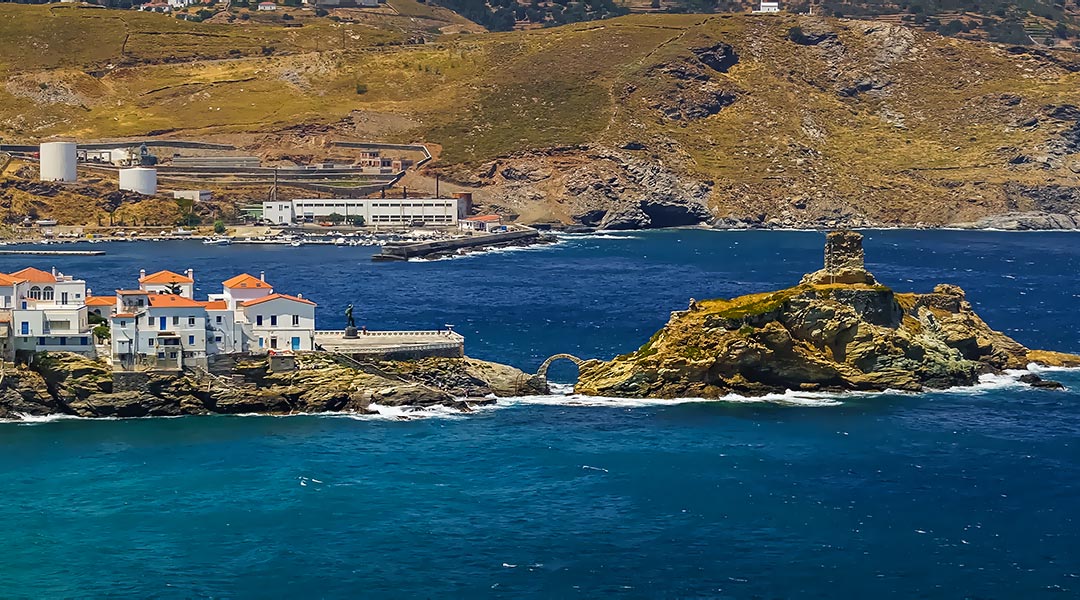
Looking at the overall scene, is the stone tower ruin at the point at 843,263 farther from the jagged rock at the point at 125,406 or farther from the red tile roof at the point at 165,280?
the jagged rock at the point at 125,406

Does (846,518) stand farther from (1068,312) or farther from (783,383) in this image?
(1068,312)

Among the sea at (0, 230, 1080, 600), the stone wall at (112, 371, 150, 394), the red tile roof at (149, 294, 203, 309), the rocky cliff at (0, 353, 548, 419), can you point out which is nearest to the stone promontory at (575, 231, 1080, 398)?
the sea at (0, 230, 1080, 600)

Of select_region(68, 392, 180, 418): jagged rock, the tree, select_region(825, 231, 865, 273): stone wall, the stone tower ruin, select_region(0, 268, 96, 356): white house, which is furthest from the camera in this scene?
select_region(825, 231, 865, 273): stone wall

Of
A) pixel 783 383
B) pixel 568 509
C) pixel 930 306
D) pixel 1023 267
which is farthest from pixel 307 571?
pixel 1023 267

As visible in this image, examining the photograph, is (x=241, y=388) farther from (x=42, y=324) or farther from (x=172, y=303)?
(x=42, y=324)

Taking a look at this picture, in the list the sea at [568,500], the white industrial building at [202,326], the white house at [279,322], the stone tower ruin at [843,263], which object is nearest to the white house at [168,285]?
the white industrial building at [202,326]

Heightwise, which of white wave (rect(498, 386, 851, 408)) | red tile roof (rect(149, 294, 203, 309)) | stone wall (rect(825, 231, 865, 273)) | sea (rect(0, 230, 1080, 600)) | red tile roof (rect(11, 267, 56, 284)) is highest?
stone wall (rect(825, 231, 865, 273))

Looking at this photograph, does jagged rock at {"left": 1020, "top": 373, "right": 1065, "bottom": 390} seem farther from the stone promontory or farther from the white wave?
the white wave
